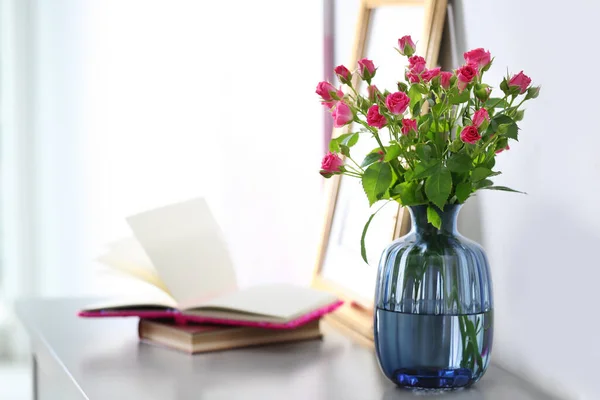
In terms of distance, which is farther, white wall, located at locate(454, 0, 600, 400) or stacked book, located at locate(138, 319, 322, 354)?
stacked book, located at locate(138, 319, 322, 354)

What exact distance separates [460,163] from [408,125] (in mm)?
65

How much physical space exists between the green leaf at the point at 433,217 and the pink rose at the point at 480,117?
0.41ft

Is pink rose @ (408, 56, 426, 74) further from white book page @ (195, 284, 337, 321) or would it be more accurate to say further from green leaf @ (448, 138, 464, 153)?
white book page @ (195, 284, 337, 321)

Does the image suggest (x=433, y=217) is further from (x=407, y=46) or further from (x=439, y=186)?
(x=407, y=46)

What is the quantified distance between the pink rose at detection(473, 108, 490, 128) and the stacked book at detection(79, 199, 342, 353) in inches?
18.1

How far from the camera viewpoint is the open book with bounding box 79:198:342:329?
1.20m

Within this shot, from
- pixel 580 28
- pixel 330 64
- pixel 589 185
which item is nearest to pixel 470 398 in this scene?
pixel 589 185

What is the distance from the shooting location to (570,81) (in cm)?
89

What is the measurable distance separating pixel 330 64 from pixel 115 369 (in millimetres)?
841

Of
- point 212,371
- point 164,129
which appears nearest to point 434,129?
point 212,371

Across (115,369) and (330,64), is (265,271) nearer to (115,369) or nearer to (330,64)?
(330,64)

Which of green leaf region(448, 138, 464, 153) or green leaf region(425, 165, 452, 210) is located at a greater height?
green leaf region(448, 138, 464, 153)

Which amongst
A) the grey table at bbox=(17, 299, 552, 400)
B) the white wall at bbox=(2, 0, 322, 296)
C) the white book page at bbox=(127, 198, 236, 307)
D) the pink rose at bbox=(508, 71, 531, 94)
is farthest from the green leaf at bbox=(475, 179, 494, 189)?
the white wall at bbox=(2, 0, 322, 296)

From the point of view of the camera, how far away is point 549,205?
93 centimetres
